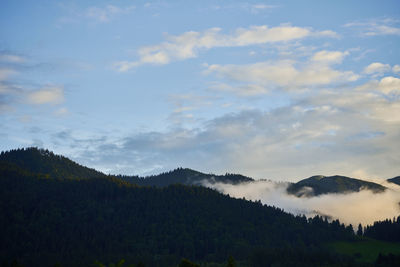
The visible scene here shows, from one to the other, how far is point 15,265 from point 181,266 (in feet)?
207

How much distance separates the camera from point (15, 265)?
163 meters

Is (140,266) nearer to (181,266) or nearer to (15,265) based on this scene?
(181,266)

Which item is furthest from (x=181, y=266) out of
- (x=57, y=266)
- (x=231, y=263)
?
(x=57, y=266)

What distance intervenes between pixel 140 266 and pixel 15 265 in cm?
4411

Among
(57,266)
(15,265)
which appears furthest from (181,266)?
(15,265)

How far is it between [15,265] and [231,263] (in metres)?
76.4

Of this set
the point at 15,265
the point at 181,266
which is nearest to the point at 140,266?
the point at 181,266

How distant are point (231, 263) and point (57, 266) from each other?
2446 inches

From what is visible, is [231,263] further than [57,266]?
No

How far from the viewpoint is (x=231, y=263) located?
485ft

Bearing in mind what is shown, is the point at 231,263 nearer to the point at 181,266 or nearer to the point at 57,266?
the point at 181,266

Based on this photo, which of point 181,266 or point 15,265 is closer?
point 181,266

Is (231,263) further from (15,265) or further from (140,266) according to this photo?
(15,265)

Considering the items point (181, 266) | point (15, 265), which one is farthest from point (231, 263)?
point (15, 265)
